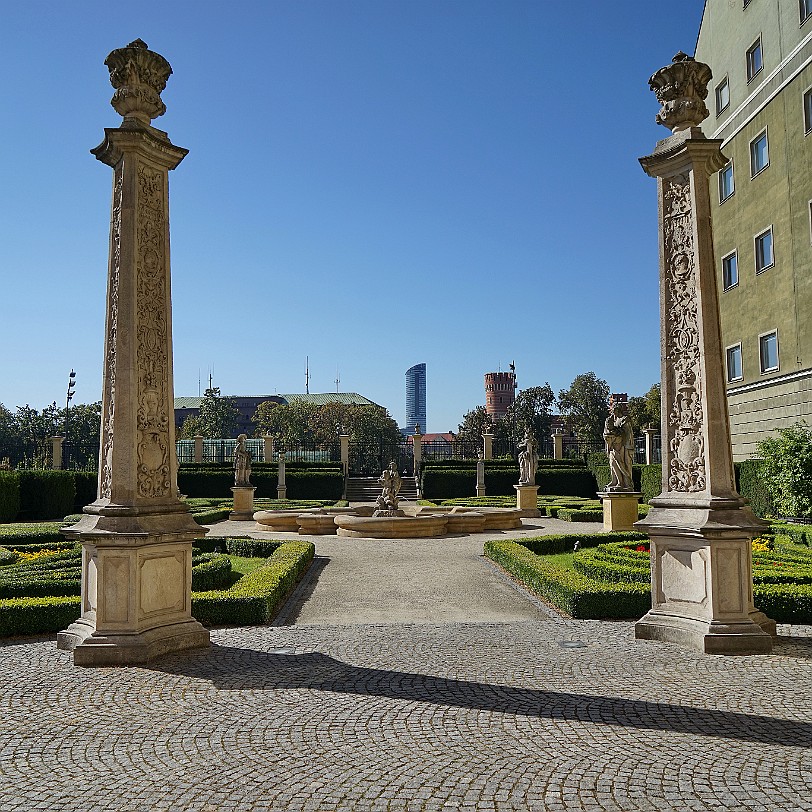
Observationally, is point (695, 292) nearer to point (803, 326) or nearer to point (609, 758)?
point (609, 758)

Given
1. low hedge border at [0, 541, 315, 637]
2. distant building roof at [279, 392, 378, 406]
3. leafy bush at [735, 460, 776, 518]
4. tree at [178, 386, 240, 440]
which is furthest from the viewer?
distant building roof at [279, 392, 378, 406]

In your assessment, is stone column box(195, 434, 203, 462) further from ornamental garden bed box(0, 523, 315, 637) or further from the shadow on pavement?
the shadow on pavement

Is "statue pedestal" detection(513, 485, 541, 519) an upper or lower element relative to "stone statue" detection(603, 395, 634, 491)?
lower

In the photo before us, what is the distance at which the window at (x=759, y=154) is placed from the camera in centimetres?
2292

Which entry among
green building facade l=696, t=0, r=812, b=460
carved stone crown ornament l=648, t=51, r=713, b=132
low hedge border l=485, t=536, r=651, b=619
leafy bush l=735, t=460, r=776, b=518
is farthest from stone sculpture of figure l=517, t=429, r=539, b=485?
carved stone crown ornament l=648, t=51, r=713, b=132

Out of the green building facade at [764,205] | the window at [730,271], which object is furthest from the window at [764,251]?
the window at [730,271]

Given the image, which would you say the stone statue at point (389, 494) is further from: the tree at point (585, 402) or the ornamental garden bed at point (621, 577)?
the tree at point (585, 402)

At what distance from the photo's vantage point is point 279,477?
37.4 meters

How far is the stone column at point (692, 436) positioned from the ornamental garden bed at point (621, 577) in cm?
133

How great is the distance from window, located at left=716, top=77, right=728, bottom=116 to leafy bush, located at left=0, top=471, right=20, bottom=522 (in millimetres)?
28379

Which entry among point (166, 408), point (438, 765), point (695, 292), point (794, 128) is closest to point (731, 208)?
point (794, 128)

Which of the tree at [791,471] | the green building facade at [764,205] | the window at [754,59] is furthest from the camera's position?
the window at [754,59]

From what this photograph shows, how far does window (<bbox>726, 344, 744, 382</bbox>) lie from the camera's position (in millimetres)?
24922

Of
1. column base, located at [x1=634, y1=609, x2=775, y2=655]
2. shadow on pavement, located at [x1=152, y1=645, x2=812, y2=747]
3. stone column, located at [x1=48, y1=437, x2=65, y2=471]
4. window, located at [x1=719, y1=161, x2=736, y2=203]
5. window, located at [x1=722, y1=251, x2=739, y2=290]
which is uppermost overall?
window, located at [x1=719, y1=161, x2=736, y2=203]
